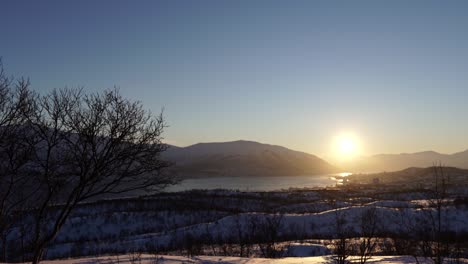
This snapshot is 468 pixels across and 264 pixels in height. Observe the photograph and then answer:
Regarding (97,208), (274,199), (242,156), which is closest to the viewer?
(97,208)

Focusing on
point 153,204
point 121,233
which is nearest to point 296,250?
point 121,233

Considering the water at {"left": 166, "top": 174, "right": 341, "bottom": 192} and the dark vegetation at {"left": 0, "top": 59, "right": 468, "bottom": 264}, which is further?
the water at {"left": 166, "top": 174, "right": 341, "bottom": 192}

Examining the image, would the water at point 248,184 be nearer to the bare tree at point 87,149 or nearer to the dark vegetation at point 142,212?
the dark vegetation at point 142,212

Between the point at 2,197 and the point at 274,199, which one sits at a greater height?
the point at 2,197

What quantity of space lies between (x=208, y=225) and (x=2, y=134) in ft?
83.5

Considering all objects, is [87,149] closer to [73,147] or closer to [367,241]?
[73,147]

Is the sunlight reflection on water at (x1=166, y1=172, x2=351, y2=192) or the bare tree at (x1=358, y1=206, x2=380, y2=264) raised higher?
the bare tree at (x1=358, y1=206, x2=380, y2=264)

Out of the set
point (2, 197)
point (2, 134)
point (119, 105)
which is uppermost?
point (119, 105)

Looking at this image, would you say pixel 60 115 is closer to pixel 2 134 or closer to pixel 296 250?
pixel 2 134

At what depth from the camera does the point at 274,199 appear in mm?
61344

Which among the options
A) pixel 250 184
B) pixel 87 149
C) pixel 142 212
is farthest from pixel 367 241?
pixel 250 184

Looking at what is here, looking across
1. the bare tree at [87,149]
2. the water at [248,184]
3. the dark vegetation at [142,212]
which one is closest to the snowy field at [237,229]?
the dark vegetation at [142,212]

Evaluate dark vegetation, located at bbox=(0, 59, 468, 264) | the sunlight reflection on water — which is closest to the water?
the sunlight reflection on water

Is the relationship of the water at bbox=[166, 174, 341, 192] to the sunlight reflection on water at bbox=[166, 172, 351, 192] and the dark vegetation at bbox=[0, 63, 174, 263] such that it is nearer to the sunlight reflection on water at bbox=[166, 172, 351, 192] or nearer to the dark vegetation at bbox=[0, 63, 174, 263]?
the sunlight reflection on water at bbox=[166, 172, 351, 192]
